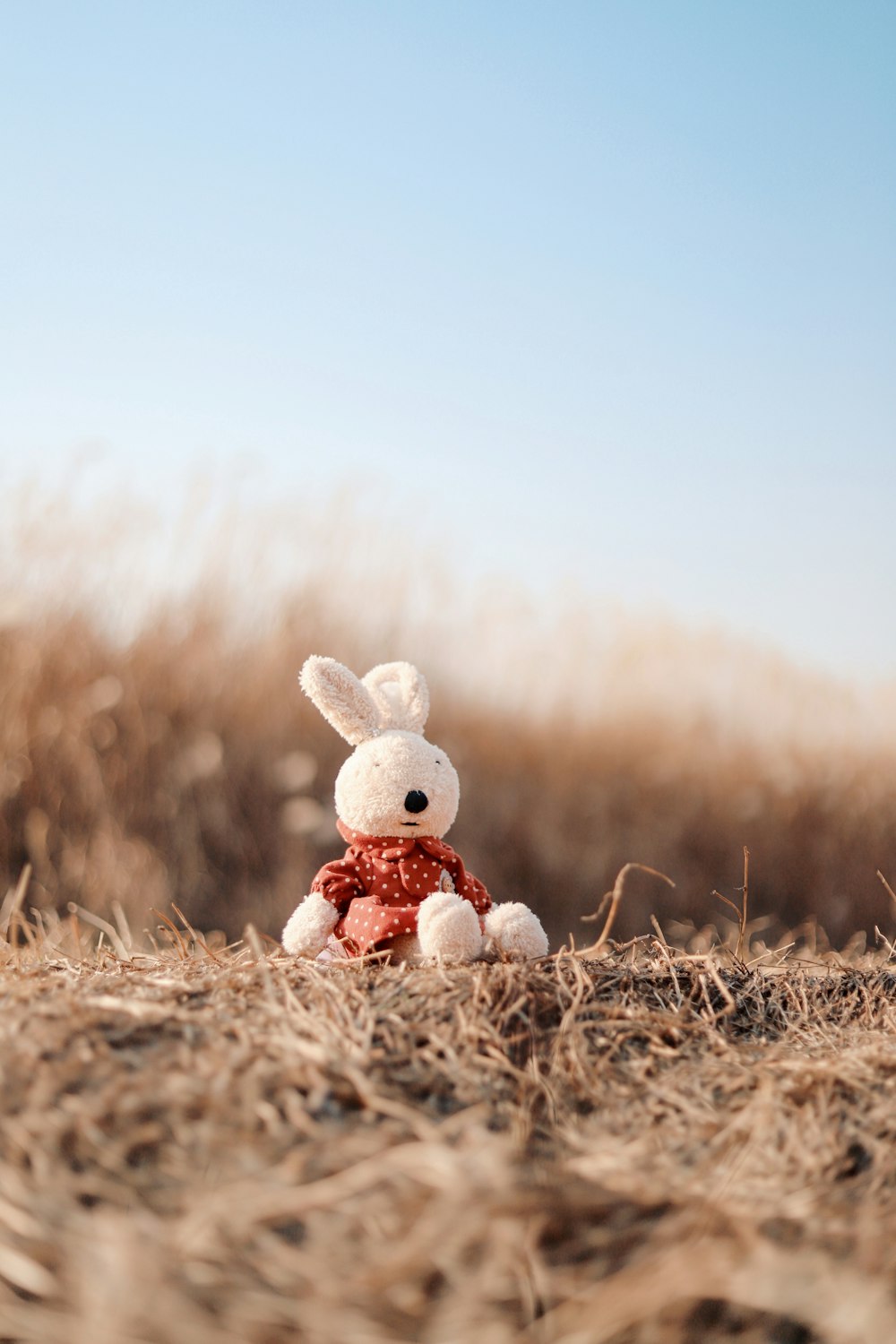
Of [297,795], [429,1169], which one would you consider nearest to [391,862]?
[429,1169]

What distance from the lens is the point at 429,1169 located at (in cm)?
57

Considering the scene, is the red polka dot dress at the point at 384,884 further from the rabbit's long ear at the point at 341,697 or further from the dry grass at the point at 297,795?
the dry grass at the point at 297,795

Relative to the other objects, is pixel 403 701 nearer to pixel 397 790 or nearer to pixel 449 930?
pixel 397 790

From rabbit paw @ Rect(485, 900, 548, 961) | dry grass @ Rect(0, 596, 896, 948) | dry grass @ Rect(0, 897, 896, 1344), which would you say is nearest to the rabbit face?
rabbit paw @ Rect(485, 900, 548, 961)

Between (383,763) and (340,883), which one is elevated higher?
(383,763)

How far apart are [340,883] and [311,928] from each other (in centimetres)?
6

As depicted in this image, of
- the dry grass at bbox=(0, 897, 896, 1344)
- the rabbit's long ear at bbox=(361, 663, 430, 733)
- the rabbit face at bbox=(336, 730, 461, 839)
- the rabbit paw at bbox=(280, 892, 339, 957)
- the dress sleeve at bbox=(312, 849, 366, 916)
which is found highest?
the rabbit's long ear at bbox=(361, 663, 430, 733)

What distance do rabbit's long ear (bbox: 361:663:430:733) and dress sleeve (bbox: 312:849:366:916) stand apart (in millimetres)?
169

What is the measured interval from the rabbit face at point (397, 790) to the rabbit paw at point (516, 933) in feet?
0.36

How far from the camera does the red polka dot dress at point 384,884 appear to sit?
1.08 meters

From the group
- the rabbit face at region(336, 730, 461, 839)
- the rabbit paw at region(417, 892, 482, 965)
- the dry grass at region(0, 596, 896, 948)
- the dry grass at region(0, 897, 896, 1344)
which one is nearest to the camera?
the dry grass at region(0, 897, 896, 1344)

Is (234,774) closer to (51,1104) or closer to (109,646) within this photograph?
(109,646)

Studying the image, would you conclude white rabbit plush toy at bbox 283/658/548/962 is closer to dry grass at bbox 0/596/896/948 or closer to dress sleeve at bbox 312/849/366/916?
dress sleeve at bbox 312/849/366/916

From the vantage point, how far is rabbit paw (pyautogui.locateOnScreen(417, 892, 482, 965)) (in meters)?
1.02
